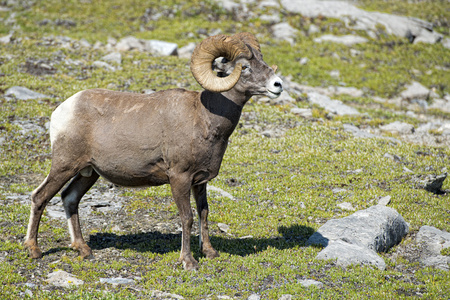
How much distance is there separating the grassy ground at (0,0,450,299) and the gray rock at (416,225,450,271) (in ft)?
1.36

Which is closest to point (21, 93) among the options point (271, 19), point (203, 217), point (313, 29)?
point (203, 217)

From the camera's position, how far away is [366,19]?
44.5 meters

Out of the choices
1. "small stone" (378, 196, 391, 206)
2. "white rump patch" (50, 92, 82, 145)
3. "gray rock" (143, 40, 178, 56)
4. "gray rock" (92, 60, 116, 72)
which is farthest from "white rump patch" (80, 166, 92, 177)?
"gray rock" (143, 40, 178, 56)

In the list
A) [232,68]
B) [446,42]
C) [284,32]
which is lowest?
[284,32]

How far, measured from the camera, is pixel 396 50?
40.8m

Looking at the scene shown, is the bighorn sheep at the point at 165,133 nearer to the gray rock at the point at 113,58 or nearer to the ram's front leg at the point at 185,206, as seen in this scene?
the ram's front leg at the point at 185,206

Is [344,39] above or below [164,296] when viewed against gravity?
below

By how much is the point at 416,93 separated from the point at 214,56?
2771cm

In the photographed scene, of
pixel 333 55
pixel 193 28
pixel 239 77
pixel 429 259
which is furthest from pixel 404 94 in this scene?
pixel 239 77

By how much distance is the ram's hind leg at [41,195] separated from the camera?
1025 cm

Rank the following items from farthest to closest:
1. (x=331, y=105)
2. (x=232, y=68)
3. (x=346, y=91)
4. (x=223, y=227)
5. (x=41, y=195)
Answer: (x=346, y=91) → (x=331, y=105) → (x=223, y=227) → (x=41, y=195) → (x=232, y=68)

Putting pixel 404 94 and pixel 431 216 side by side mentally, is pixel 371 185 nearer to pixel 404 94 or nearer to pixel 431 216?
pixel 431 216

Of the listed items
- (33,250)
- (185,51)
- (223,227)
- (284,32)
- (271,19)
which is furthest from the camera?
(271,19)

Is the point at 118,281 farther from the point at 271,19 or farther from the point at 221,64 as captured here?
A: the point at 271,19
